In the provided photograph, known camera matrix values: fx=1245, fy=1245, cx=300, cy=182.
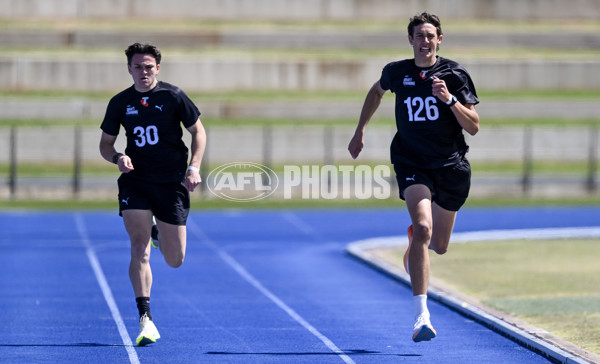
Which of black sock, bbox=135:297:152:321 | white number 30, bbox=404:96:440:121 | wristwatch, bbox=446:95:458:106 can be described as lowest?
black sock, bbox=135:297:152:321

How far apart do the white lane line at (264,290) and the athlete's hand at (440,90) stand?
2.04 metres

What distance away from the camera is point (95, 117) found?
36781mm

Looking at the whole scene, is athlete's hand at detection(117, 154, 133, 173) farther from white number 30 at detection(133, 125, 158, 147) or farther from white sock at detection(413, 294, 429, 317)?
white sock at detection(413, 294, 429, 317)

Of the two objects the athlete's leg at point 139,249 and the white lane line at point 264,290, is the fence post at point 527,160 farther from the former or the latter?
the athlete's leg at point 139,249

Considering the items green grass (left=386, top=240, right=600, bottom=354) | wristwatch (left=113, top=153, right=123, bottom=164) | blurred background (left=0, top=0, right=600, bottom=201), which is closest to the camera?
wristwatch (left=113, top=153, right=123, bottom=164)

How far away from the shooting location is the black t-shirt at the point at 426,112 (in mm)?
9570

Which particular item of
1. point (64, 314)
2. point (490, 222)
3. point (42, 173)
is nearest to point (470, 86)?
point (64, 314)

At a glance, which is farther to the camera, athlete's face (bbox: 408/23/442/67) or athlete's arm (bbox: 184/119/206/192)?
athlete's arm (bbox: 184/119/206/192)

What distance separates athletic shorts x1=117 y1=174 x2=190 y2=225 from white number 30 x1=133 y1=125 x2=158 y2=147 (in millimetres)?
341

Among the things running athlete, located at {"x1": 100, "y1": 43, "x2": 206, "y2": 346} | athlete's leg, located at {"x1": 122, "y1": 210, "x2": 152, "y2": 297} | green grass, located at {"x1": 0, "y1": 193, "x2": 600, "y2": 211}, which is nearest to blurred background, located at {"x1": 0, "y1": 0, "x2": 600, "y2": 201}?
green grass, located at {"x1": 0, "y1": 193, "x2": 600, "y2": 211}

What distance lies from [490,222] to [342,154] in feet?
35.4

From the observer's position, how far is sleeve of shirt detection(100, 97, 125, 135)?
9.80 metres

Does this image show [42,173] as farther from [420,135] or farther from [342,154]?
[420,135]

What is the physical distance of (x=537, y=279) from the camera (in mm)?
14172
